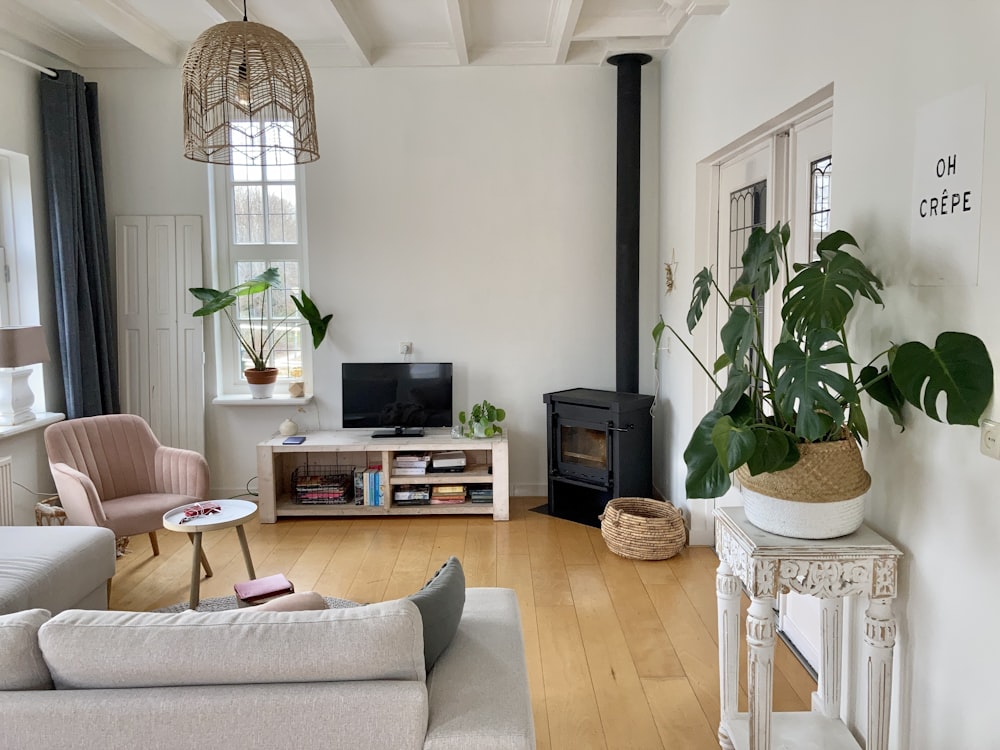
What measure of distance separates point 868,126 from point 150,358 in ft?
14.8

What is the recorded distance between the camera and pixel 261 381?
5168 millimetres

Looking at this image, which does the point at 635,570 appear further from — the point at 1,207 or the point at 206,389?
the point at 1,207

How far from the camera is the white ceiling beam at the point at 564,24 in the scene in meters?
3.91

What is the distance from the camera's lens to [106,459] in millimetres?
4211

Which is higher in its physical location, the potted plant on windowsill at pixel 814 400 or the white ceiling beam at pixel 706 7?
the white ceiling beam at pixel 706 7

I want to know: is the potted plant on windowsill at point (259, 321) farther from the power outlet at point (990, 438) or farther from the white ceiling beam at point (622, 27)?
the power outlet at point (990, 438)

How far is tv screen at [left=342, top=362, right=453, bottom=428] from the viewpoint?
511 cm

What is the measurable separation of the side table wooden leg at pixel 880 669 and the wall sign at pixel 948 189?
0.85 m

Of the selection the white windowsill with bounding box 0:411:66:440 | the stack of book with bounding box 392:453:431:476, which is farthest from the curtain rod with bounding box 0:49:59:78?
the stack of book with bounding box 392:453:431:476

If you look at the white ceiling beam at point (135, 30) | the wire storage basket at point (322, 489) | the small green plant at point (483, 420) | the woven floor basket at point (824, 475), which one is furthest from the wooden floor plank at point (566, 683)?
the white ceiling beam at point (135, 30)

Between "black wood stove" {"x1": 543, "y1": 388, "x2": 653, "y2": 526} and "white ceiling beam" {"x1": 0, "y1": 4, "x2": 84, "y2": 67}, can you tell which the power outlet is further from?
"white ceiling beam" {"x1": 0, "y1": 4, "x2": 84, "y2": 67}

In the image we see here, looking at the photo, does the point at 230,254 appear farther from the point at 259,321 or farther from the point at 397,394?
the point at 397,394

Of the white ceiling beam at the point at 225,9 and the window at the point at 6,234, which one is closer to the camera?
the white ceiling beam at the point at 225,9

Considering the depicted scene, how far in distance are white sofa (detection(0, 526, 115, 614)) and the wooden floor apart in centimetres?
45
